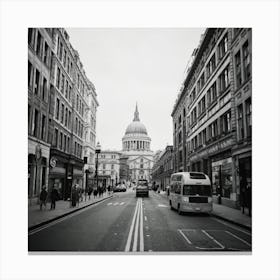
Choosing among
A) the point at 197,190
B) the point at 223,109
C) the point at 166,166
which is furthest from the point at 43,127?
the point at 166,166

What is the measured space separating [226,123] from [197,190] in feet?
29.0

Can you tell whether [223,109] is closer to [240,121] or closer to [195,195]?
[240,121]

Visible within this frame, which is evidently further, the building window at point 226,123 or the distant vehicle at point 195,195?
the building window at point 226,123

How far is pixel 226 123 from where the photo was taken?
924 inches

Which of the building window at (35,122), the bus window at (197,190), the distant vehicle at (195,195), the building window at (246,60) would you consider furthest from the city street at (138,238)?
the building window at (35,122)

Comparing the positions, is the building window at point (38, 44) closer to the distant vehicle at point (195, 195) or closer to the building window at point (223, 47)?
the distant vehicle at point (195, 195)

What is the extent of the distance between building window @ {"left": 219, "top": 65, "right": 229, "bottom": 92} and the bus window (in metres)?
9.94

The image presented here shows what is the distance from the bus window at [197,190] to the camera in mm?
16969

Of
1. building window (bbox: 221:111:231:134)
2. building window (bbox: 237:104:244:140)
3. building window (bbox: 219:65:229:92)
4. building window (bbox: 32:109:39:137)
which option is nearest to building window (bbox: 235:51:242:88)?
building window (bbox: 237:104:244:140)

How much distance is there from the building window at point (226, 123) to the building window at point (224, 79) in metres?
2.29

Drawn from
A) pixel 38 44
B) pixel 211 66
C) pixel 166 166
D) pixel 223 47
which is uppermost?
pixel 223 47
